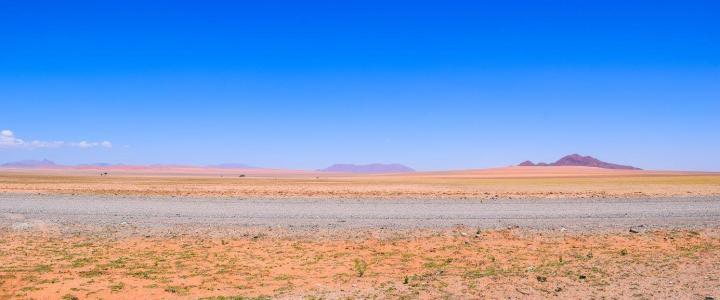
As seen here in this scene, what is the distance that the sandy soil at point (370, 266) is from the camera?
28.5 ft

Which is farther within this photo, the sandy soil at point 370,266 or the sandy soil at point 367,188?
the sandy soil at point 367,188

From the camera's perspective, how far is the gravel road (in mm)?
16750

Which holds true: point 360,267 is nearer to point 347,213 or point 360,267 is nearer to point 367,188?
point 347,213

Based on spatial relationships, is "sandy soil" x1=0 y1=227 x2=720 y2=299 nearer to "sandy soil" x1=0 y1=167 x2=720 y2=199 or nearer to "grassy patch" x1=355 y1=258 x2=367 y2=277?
"grassy patch" x1=355 y1=258 x2=367 y2=277

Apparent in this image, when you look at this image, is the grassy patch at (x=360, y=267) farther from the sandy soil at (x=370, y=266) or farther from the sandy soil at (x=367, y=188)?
the sandy soil at (x=367, y=188)

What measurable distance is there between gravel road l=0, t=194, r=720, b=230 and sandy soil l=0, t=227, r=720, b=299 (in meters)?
2.25

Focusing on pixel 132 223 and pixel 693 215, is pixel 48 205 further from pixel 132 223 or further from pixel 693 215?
pixel 693 215

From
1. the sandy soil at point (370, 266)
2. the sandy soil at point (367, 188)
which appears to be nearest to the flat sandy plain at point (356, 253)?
the sandy soil at point (370, 266)

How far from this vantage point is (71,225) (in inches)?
638

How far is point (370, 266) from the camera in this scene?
10.8 metres

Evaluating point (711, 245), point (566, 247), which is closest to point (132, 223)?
point (566, 247)

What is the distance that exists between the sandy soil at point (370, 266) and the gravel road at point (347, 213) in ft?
7.38

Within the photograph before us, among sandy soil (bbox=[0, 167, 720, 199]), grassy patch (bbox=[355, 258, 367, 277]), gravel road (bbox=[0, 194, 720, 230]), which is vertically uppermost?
sandy soil (bbox=[0, 167, 720, 199])

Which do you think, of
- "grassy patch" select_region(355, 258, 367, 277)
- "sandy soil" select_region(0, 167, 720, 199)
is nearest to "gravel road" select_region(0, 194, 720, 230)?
"grassy patch" select_region(355, 258, 367, 277)
